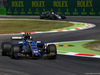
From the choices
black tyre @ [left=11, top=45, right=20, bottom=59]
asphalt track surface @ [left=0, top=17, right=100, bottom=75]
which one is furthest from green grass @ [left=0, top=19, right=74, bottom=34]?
asphalt track surface @ [left=0, top=17, right=100, bottom=75]

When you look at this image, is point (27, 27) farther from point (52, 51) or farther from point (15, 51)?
point (15, 51)

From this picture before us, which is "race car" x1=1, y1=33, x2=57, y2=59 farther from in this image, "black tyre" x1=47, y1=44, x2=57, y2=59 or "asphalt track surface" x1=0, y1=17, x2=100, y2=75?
"asphalt track surface" x1=0, y1=17, x2=100, y2=75

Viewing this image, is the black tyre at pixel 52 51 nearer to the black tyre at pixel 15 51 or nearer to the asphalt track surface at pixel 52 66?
the asphalt track surface at pixel 52 66

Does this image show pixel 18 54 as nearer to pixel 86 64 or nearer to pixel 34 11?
pixel 86 64

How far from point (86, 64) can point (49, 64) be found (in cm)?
126

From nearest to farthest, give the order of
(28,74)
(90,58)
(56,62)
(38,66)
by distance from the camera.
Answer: (28,74) < (38,66) < (56,62) < (90,58)

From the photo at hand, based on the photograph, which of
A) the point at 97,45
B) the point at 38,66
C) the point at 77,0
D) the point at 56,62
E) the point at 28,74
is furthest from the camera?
the point at 77,0

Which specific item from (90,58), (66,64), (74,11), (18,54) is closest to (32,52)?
(18,54)

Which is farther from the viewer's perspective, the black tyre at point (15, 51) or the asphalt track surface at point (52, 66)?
the black tyre at point (15, 51)

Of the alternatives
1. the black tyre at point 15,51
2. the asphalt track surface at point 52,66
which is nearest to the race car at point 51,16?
the asphalt track surface at point 52,66

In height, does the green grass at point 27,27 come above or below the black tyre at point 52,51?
below

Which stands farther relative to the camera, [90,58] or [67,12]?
[67,12]

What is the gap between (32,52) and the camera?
38.9 feet

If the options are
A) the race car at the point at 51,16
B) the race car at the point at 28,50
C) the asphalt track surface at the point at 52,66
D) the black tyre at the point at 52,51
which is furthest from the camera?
the race car at the point at 51,16
